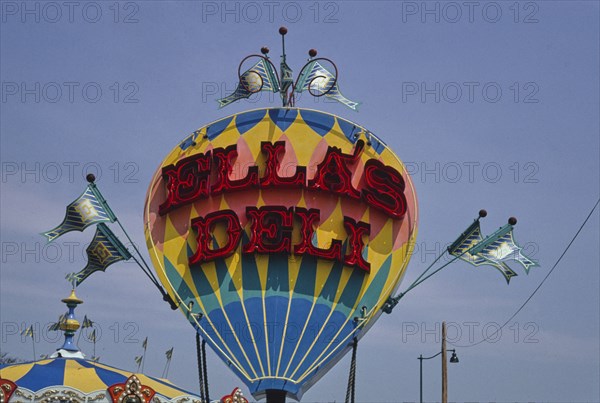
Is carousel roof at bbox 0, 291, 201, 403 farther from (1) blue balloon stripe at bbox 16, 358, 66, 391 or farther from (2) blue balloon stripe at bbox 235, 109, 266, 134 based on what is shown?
(2) blue balloon stripe at bbox 235, 109, 266, 134

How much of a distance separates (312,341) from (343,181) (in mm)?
4035

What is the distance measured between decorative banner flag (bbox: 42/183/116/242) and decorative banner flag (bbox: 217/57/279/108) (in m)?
4.97

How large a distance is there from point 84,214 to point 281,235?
16.1 ft

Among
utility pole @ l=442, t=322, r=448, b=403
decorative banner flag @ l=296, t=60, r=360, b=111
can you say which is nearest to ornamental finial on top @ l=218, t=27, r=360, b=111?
decorative banner flag @ l=296, t=60, r=360, b=111

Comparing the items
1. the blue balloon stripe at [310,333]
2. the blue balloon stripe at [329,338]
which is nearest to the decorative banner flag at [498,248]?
the blue balloon stripe at [329,338]

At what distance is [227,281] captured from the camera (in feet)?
71.4

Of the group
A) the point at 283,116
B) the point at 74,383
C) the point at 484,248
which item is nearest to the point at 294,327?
the point at 484,248

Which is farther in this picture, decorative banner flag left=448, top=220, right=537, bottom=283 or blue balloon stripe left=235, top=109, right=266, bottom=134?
blue balloon stripe left=235, top=109, right=266, bottom=134

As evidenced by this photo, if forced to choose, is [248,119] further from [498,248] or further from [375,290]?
[498,248]

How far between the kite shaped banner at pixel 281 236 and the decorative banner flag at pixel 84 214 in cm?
114

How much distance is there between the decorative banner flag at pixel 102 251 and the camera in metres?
22.7

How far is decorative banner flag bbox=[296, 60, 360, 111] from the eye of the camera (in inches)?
965

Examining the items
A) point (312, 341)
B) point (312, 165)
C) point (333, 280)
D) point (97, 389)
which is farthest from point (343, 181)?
point (97, 389)

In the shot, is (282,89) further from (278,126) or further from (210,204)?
(210,204)
